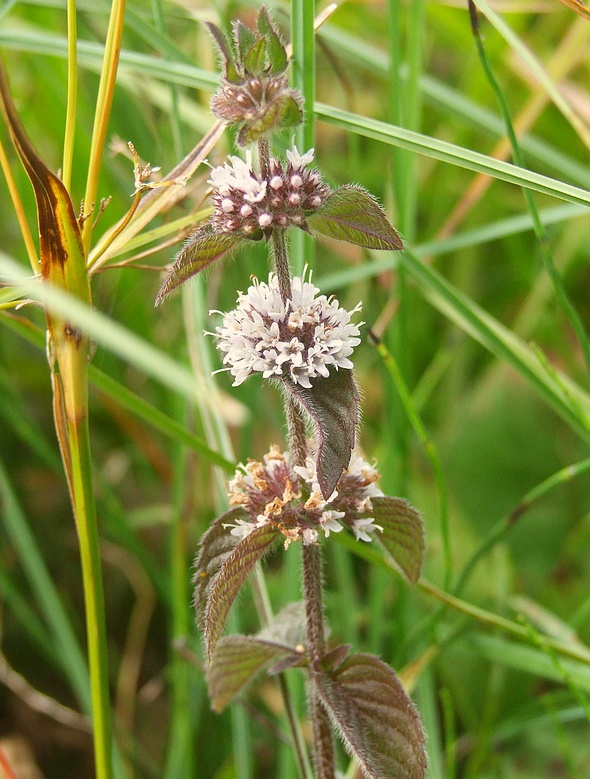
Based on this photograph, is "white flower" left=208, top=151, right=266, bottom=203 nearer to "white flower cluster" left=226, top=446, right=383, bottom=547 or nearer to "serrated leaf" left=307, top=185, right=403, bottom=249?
"serrated leaf" left=307, top=185, right=403, bottom=249

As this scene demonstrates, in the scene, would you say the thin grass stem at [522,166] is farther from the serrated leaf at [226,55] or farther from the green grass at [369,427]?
the serrated leaf at [226,55]

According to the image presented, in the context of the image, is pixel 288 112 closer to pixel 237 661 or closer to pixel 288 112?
pixel 288 112

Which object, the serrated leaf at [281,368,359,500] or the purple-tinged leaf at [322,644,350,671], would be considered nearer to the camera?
the serrated leaf at [281,368,359,500]

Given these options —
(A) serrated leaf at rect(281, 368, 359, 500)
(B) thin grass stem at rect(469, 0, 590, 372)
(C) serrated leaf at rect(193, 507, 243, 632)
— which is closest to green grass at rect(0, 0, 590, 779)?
(B) thin grass stem at rect(469, 0, 590, 372)

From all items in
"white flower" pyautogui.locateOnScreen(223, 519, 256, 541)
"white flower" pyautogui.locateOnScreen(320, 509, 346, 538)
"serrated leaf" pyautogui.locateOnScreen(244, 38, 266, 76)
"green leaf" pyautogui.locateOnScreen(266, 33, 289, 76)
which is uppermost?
"green leaf" pyautogui.locateOnScreen(266, 33, 289, 76)

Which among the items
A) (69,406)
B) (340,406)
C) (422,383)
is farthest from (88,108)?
(340,406)

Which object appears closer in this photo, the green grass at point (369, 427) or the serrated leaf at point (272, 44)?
the serrated leaf at point (272, 44)

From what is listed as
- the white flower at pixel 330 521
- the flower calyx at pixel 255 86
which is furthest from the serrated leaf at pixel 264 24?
the white flower at pixel 330 521
